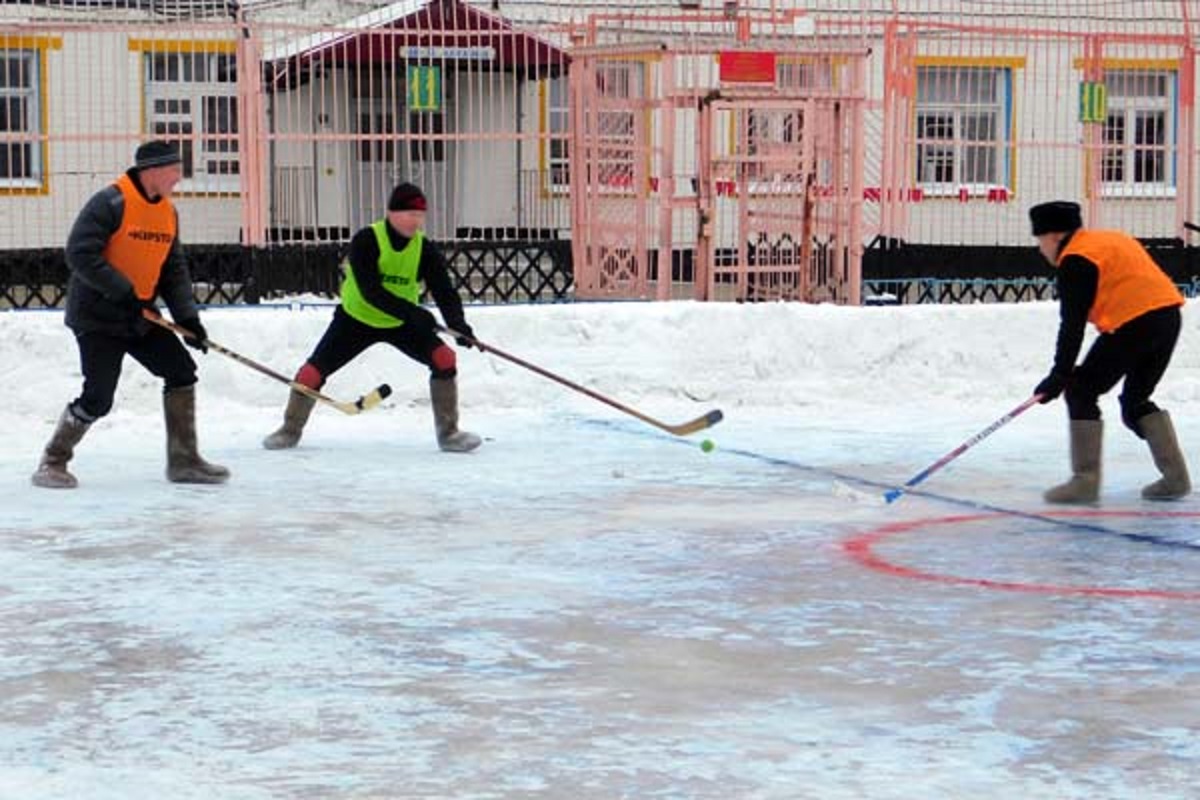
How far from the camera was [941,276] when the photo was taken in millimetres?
22250

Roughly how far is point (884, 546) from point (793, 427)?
4.53m


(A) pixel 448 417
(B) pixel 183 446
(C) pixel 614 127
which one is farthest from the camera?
(C) pixel 614 127

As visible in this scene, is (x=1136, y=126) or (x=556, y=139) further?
(x=1136, y=126)

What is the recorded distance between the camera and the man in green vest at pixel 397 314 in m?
11.8

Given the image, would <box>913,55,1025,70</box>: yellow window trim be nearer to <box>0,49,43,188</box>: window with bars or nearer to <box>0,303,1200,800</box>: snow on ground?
<box>0,49,43,188</box>: window with bars

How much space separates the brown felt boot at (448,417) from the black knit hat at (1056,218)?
3.34 metres

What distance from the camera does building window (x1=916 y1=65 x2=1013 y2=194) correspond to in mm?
24188

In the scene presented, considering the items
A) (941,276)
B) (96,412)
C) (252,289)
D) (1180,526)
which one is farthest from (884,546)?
(941,276)

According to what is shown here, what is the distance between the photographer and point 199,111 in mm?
20141

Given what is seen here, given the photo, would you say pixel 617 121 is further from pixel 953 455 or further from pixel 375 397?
pixel 953 455

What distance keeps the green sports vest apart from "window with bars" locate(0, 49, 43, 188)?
33.0ft

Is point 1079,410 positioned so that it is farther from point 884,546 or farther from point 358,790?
point 358,790

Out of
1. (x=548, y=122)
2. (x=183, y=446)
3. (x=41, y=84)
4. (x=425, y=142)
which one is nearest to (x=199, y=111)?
(x=425, y=142)

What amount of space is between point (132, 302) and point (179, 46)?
1044 cm
